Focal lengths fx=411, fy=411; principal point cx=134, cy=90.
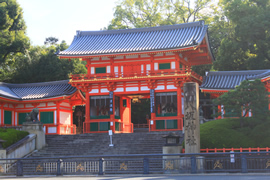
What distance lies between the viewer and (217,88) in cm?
3578

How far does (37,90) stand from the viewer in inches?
1661

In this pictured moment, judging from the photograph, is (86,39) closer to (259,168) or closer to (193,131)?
(193,131)

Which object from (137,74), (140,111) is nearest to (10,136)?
(137,74)

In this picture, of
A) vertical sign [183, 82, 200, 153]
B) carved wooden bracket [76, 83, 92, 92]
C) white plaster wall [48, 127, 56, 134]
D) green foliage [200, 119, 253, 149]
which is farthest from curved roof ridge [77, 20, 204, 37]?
vertical sign [183, 82, 200, 153]

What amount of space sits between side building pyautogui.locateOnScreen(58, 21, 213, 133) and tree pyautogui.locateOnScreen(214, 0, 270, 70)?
672 cm

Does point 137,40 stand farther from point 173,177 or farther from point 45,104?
point 173,177

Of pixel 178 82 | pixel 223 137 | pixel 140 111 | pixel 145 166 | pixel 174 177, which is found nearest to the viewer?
pixel 174 177

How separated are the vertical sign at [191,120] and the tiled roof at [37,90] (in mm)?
17583

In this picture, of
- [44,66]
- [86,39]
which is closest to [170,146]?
[86,39]

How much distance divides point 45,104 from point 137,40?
36.5 feet

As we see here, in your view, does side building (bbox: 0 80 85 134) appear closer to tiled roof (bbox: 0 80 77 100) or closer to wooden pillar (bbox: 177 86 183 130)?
tiled roof (bbox: 0 80 77 100)

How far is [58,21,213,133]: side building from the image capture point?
37.4m

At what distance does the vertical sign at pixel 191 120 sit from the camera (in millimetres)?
23562

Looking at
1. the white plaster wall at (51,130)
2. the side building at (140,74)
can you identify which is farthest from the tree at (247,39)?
the white plaster wall at (51,130)
